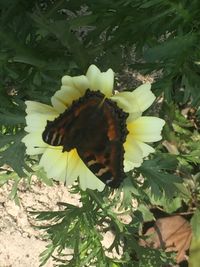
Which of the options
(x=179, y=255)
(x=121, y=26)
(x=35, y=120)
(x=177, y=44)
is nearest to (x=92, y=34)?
(x=121, y=26)

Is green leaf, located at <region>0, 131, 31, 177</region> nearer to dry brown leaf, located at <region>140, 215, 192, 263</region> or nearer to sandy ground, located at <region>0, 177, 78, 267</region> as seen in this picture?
sandy ground, located at <region>0, 177, 78, 267</region>

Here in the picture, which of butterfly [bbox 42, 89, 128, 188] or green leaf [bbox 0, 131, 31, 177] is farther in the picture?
green leaf [bbox 0, 131, 31, 177]

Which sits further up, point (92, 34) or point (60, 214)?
point (92, 34)

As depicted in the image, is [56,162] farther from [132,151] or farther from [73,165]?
[132,151]

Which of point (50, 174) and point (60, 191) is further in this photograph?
point (60, 191)

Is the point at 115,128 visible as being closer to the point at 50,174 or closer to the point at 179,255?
the point at 50,174

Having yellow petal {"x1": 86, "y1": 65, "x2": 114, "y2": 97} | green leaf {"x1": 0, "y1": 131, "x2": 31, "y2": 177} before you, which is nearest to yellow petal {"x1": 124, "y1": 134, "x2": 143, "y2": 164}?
yellow petal {"x1": 86, "y1": 65, "x2": 114, "y2": 97}

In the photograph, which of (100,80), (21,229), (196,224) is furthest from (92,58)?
(196,224)
